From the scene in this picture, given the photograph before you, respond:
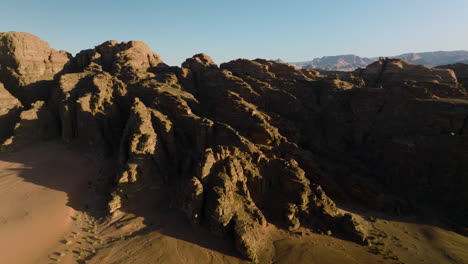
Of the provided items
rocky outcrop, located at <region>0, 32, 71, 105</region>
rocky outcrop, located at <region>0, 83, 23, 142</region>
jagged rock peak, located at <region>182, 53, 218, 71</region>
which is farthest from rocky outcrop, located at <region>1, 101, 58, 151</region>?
jagged rock peak, located at <region>182, 53, 218, 71</region>

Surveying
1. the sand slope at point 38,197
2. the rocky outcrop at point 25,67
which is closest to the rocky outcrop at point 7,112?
the rocky outcrop at point 25,67

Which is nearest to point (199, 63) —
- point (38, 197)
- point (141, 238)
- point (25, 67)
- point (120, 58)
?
point (120, 58)

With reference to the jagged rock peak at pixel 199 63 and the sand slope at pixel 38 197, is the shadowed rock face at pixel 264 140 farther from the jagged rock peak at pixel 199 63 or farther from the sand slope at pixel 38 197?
the jagged rock peak at pixel 199 63

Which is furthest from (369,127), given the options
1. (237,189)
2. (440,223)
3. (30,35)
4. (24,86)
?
(30,35)

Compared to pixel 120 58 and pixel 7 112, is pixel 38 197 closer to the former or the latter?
pixel 7 112

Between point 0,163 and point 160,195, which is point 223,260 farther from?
point 0,163

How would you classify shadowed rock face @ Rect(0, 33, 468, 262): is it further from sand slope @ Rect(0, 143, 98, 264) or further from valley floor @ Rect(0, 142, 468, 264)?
sand slope @ Rect(0, 143, 98, 264)
